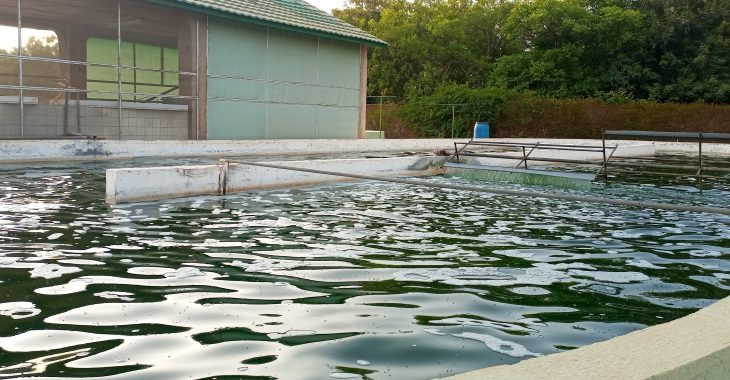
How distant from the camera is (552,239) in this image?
6730 mm

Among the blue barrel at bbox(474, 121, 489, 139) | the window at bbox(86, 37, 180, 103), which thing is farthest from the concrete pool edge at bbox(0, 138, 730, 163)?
the window at bbox(86, 37, 180, 103)

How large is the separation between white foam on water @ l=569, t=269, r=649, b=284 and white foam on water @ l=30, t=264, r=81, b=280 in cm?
385

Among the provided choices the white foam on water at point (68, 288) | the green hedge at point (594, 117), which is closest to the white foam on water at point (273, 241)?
the white foam on water at point (68, 288)

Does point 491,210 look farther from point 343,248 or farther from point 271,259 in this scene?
point 271,259

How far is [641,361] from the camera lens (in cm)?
229

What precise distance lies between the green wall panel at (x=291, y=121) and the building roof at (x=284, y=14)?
2436mm

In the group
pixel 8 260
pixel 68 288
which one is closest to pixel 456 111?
pixel 8 260

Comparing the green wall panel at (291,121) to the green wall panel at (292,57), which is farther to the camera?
the green wall panel at (291,121)

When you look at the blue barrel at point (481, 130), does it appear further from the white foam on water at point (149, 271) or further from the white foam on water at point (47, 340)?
the white foam on water at point (47, 340)

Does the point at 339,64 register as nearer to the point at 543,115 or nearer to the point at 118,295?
the point at 543,115

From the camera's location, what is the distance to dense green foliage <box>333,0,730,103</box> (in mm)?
37625

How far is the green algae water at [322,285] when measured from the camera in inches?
125

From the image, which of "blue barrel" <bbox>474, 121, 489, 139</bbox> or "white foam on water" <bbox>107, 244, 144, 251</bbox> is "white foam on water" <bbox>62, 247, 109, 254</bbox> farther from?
"blue barrel" <bbox>474, 121, 489, 139</bbox>

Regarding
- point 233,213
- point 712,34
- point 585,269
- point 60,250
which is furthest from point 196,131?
point 712,34
